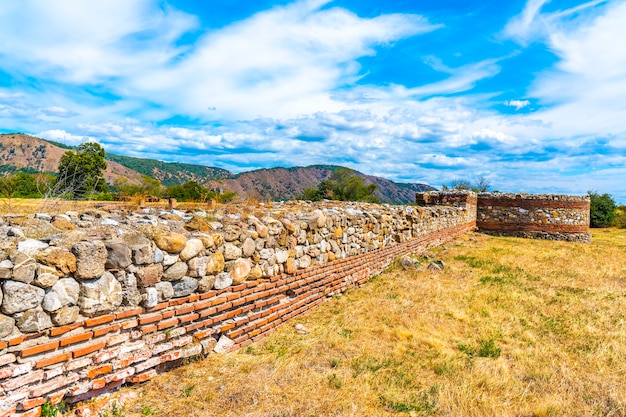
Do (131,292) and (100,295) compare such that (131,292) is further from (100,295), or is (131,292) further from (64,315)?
(64,315)

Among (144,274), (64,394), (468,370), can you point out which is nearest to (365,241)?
(468,370)

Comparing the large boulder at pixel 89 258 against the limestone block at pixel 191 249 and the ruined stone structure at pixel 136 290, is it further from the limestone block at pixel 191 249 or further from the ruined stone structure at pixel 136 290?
the limestone block at pixel 191 249

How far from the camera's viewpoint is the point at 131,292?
3625 millimetres

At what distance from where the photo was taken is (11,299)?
2779 millimetres

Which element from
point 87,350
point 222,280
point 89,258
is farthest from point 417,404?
point 89,258

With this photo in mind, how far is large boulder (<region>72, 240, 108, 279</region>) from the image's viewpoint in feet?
10.5

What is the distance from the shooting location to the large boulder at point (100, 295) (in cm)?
324

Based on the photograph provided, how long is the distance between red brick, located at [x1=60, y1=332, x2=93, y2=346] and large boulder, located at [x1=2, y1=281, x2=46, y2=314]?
39 centimetres

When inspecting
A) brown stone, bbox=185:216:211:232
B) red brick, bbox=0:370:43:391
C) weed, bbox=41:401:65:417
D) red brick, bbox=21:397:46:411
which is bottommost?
weed, bbox=41:401:65:417

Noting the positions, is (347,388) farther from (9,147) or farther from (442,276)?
(9,147)

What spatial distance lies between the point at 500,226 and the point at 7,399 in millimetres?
20011

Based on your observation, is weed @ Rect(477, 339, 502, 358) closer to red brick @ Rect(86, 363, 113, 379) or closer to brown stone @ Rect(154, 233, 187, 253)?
brown stone @ Rect(154, 233, 187, 253)

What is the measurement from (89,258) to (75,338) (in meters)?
0.67

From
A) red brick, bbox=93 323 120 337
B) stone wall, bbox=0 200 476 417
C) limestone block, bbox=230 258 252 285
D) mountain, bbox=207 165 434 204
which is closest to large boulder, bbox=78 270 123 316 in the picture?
stone wall, bbox=0 200 476 417
